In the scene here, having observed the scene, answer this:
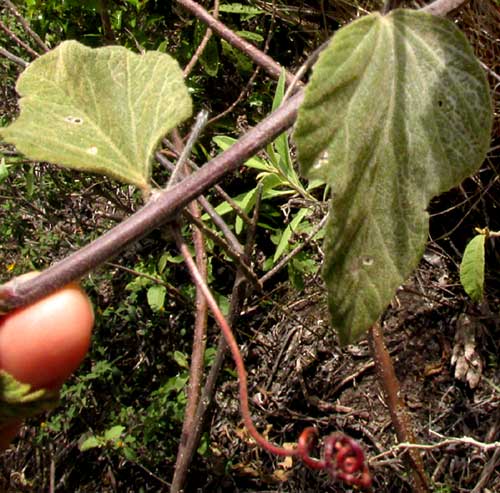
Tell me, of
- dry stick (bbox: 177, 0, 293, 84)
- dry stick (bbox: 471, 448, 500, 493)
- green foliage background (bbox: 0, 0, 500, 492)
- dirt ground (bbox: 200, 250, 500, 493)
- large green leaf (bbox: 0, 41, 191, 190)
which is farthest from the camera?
green foliage background (bbox: 0, 0, 500, 492)

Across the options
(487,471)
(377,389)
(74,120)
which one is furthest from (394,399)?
(74,120)

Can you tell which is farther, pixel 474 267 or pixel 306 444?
pixel 474 267

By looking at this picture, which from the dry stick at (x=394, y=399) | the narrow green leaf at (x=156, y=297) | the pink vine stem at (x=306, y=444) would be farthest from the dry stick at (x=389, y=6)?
the narrow green leaf at (x=156, y=297)

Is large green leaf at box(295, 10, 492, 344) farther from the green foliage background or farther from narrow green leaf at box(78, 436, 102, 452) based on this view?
narrow green leaf at box(78, 436, 102, 452)

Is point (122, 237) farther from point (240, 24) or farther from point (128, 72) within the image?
point (240, 24)

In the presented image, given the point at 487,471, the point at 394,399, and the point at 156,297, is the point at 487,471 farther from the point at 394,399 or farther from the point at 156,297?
the point at 156,297

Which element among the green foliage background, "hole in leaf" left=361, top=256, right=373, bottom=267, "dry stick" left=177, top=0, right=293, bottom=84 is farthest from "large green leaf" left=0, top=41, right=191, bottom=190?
the green foliage background
